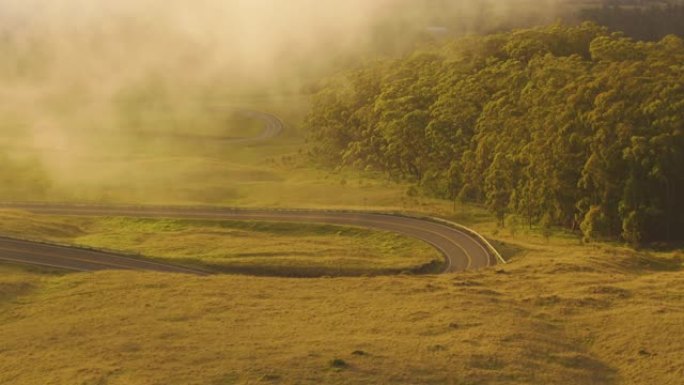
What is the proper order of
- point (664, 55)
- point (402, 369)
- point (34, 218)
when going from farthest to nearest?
point (664, 55) < point (34, 218) < point (402, 369)

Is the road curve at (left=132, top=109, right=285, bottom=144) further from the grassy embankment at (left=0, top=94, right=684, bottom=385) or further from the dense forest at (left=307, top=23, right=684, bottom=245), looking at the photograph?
the grassy embankment at (left=0, top=94, right=684, bottom=385)

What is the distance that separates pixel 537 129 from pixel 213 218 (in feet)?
96.5

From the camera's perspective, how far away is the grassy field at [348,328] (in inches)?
1168

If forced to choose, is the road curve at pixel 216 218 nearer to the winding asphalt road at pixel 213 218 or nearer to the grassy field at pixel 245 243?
the winding asphalt road at pixel 213 218

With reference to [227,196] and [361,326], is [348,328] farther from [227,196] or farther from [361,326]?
[227,196]

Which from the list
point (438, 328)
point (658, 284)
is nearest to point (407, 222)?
point (658, 284)

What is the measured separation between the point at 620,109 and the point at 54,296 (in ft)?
146

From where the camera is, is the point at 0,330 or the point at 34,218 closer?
the point at 0,330

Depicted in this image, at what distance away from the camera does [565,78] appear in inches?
2933

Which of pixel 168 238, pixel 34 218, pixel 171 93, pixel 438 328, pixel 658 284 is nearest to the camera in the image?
pixel 438 328

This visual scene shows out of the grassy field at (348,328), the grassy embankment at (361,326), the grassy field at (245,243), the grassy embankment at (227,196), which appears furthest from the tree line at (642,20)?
the grassy field at (348,328)

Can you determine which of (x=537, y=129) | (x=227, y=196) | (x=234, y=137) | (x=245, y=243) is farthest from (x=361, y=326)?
(x=234, y=137)

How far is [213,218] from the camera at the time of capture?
69.8 meters

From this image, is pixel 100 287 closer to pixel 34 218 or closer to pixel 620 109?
pixel 34 218
